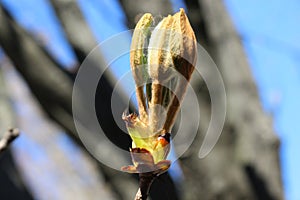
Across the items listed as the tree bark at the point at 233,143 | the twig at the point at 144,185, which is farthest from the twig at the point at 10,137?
the tree bark at the point at 233,143

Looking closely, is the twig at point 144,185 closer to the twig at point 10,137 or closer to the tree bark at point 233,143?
the twig at point 10,137

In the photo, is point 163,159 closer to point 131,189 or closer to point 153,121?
point 153,121

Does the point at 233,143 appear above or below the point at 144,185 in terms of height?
below

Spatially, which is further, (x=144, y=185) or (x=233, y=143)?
(x=233, y=143)

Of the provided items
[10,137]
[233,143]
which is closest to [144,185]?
[10,137]

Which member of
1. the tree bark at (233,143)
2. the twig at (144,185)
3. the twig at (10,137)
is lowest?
the tree bark at (233,143)

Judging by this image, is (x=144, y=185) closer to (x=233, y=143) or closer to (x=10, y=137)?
(x=10, y=137)

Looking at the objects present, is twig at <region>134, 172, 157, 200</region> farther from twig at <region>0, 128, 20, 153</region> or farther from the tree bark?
the tree bark

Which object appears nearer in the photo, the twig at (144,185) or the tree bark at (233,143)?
the twig at (144,185)

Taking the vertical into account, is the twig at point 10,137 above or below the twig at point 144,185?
above
